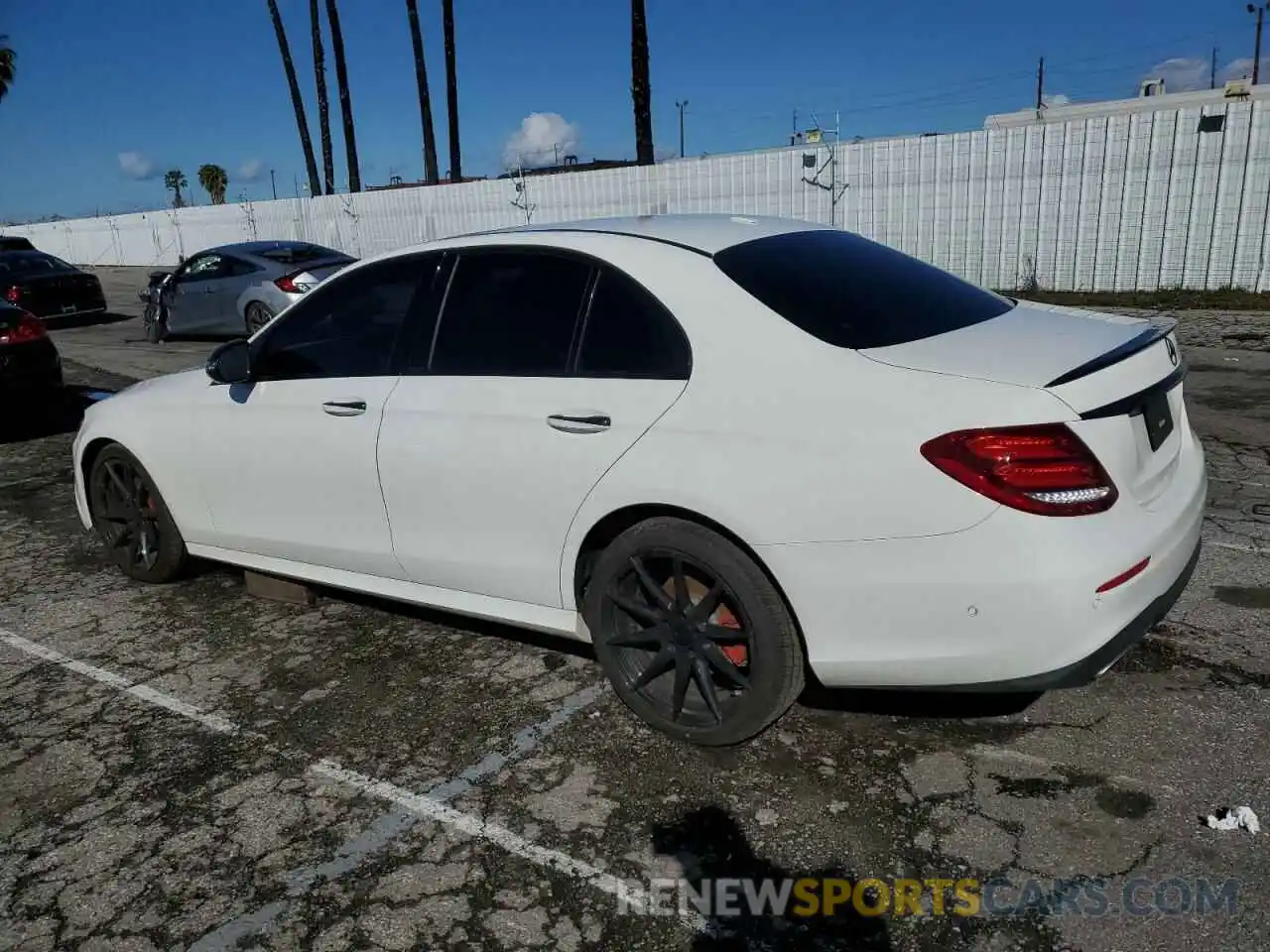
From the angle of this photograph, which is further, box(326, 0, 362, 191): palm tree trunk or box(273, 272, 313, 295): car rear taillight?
box(326, 0, 362, 191): palm tree trunk

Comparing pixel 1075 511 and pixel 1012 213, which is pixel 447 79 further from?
pixel 1075 511

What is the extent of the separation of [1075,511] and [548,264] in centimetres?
190

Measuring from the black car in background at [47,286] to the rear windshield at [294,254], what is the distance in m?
5.62

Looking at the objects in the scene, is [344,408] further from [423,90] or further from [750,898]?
[423,90]

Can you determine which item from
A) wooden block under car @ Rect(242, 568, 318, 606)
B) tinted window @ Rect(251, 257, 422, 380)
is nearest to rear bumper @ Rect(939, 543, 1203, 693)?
tinted window @ Rect(251, 257, 422, 380)

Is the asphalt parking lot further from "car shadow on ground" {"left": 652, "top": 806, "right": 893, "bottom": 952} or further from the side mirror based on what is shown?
the side mirror

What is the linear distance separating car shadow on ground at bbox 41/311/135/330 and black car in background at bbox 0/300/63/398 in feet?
32.0

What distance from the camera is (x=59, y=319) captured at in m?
18.6

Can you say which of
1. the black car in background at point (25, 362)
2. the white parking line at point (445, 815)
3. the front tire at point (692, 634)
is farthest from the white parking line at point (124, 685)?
the black car in background at point (25, 362)

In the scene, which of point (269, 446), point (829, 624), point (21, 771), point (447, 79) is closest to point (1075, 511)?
point (829, 624)

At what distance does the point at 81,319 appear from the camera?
19.8 meters

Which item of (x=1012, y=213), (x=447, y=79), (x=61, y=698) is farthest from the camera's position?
(x=447, y=79)

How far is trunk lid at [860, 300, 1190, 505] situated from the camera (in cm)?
270

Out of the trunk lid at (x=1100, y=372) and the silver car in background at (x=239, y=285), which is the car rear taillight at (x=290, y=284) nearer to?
the silver car in background at (x=239, y=285)
